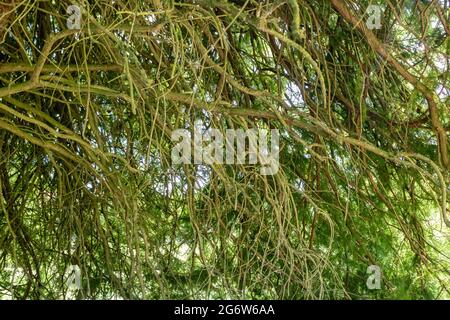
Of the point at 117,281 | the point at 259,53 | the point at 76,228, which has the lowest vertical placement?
the point at 117,281

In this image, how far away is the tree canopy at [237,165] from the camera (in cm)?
134

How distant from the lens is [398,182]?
165 cm

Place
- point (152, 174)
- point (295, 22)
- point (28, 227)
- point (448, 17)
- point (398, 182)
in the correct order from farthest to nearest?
point (28, 227)
point (398, 182)
point (152, 174)
point (448, 17)
point (295, 22)

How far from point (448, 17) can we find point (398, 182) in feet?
1.52

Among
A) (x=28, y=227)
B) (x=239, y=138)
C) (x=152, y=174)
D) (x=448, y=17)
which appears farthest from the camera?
(x=28, y=227)

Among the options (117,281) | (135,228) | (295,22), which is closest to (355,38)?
(295,22)

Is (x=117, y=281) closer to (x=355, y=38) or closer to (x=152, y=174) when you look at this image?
(x=152, y=174)

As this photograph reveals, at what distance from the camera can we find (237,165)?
4.85 ft

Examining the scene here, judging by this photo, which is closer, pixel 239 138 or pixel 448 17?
pixel 448 17

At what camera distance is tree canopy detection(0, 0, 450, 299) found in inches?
52.7

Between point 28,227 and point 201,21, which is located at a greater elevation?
point 201,21

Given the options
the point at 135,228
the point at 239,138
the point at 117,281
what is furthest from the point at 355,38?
the point at 117,281

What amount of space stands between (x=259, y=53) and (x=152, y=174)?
0.41m

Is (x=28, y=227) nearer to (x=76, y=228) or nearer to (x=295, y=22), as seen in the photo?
(x=76, y=228)
